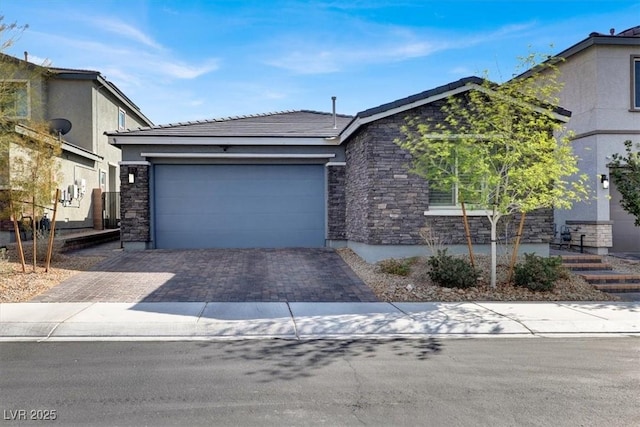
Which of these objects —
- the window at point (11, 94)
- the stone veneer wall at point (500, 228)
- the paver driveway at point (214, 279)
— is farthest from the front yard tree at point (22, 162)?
the stone veneer wall at point (500, 228)

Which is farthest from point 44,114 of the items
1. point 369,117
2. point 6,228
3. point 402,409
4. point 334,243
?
point 402,409

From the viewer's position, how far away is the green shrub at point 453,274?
10242mm

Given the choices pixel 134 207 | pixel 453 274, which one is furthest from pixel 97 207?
pixel 453 274

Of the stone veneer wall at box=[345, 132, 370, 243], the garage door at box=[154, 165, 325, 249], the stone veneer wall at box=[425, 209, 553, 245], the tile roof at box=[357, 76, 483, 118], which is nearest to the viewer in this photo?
the tile roof at box=[357, 76, 483, 118]

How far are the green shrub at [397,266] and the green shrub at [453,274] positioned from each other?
823 millimetres

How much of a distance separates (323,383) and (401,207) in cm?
784

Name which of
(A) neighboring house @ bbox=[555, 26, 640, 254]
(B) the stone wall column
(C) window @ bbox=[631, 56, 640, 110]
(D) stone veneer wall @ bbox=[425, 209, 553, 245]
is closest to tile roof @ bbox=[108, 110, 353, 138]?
(B) the stone wall column

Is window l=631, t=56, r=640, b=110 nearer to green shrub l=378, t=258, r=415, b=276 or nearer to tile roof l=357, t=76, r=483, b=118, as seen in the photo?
tile roof l=357, t=76, r=483, b=118

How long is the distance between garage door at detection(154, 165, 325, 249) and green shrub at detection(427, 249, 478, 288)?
6.04 m

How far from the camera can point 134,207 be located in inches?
584

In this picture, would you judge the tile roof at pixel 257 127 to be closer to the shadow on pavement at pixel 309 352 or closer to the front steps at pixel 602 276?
the front steps at pixel 602 276

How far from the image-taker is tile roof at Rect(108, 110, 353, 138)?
15.0 metres

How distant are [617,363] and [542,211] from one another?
23.6 feet

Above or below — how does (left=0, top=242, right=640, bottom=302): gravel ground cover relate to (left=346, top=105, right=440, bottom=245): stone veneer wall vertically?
below
